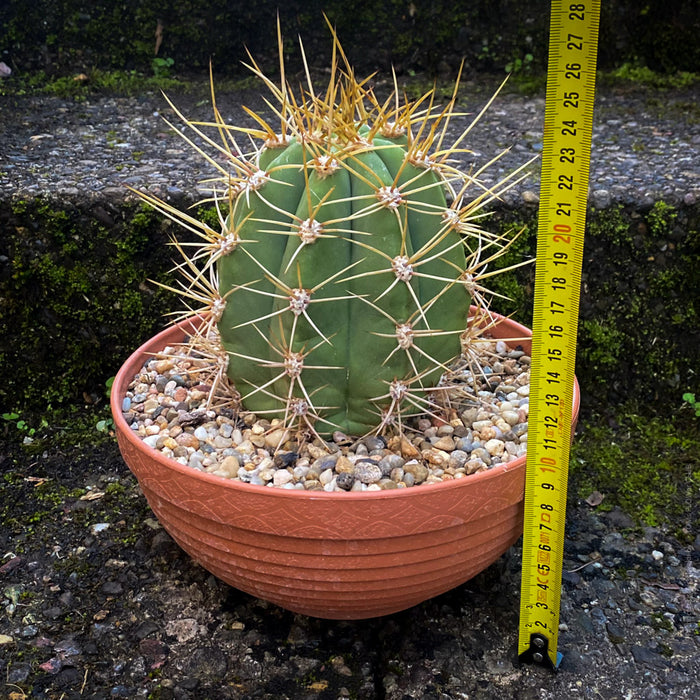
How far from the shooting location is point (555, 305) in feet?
3.68

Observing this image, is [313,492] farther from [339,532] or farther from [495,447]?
[495,447]

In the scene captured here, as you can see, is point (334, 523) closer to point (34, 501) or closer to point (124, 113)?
point (34, 501)

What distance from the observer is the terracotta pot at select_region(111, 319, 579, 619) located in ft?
3.84

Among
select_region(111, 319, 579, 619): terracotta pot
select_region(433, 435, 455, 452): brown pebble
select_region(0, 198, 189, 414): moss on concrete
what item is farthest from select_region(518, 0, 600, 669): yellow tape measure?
select_region(0, 198, 189, 414): moss on concrete

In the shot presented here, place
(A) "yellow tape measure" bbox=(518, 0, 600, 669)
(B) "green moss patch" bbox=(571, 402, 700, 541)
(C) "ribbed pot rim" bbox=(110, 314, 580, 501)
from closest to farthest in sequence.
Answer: (A) "yellow tape measure" bbox=(518, 0, 600, 669) < (C) "ribbed pot rim" bbox=(110, 314, 580, 501) < (B) "green moss patch" bbox=(571, 402, 700, 541)

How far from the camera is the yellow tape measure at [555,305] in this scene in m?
1.00

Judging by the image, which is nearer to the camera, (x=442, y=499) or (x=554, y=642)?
(x=442, y=499)

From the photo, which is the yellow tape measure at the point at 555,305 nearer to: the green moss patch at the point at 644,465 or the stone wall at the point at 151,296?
the green moss patch at the point at 644,465

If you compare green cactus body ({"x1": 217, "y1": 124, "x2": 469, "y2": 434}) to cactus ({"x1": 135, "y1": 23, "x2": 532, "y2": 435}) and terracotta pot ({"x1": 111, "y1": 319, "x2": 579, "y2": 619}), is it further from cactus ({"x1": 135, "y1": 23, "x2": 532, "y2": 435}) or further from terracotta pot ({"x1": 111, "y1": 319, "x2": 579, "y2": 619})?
terracotta pot ({"x1": 111, "y1": 319, "x2": 579, "y2": 619})

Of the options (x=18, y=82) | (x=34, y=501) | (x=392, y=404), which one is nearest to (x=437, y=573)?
(x=392, y=404)

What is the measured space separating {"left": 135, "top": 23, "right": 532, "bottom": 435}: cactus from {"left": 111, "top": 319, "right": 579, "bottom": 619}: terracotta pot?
7.3 inches

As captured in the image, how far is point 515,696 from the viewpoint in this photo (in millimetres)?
1336

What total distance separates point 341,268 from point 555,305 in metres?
0.32

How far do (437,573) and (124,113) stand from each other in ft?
6.76
